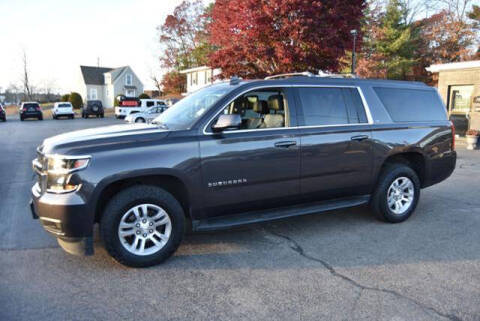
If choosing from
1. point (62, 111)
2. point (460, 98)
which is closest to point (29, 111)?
point (62, 111)

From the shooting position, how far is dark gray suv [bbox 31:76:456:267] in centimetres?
366

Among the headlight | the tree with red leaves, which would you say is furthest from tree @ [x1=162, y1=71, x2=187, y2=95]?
the headlight

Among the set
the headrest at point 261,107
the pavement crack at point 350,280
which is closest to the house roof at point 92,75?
the headrest at point 261,107

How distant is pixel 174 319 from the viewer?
300 centimetres

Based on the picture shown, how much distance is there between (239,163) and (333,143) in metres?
1.35

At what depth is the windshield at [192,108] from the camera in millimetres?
4270

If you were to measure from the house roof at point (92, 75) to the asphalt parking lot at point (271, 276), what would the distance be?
59813 mm

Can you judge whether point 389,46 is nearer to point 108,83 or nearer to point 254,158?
point 254,158

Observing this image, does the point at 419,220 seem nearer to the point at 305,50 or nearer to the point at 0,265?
the point at 0,265

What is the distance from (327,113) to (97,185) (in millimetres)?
2909

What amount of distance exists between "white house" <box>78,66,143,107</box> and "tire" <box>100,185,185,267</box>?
188 ft

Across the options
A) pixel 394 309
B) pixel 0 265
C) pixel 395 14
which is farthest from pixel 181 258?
pixel 395 14

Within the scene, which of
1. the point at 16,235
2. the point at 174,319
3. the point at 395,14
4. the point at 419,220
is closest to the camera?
the point at 174,319

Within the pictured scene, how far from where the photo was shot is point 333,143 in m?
4.78
